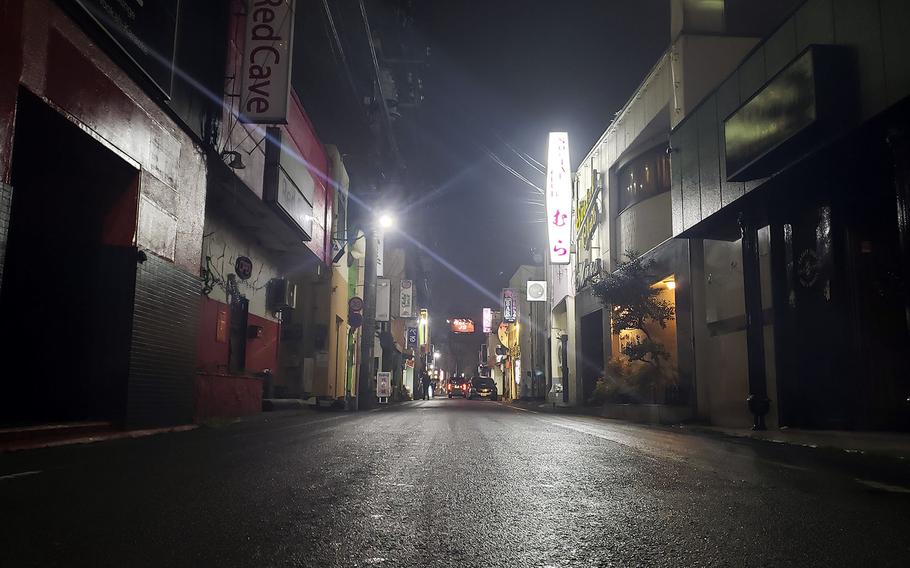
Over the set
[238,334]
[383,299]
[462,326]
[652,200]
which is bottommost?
[238,334]

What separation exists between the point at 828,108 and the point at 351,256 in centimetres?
2578

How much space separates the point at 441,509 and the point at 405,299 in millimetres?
48981

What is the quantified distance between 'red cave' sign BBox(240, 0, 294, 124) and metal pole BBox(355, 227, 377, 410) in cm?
1134

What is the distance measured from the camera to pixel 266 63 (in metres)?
13.4

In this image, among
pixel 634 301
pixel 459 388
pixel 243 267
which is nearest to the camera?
pixel 243 267

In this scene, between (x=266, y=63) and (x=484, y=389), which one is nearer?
(x=266, y=63)

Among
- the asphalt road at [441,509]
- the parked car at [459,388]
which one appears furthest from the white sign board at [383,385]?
the parked car at [459,388]

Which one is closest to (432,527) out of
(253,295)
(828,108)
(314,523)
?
(314,523)

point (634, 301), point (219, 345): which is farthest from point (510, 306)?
point (219, 345)

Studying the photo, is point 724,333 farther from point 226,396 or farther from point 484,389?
point 484,389

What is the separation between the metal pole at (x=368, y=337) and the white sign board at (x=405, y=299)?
27.3m

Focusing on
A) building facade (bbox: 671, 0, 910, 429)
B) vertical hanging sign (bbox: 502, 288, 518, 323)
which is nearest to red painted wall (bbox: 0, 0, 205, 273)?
building facade (bbox: 671, 0, 910, 429)

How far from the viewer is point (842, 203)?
1091 cm

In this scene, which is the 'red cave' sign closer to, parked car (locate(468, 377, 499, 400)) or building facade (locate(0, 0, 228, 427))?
building facade (locate(0, 0, 228, 427))
